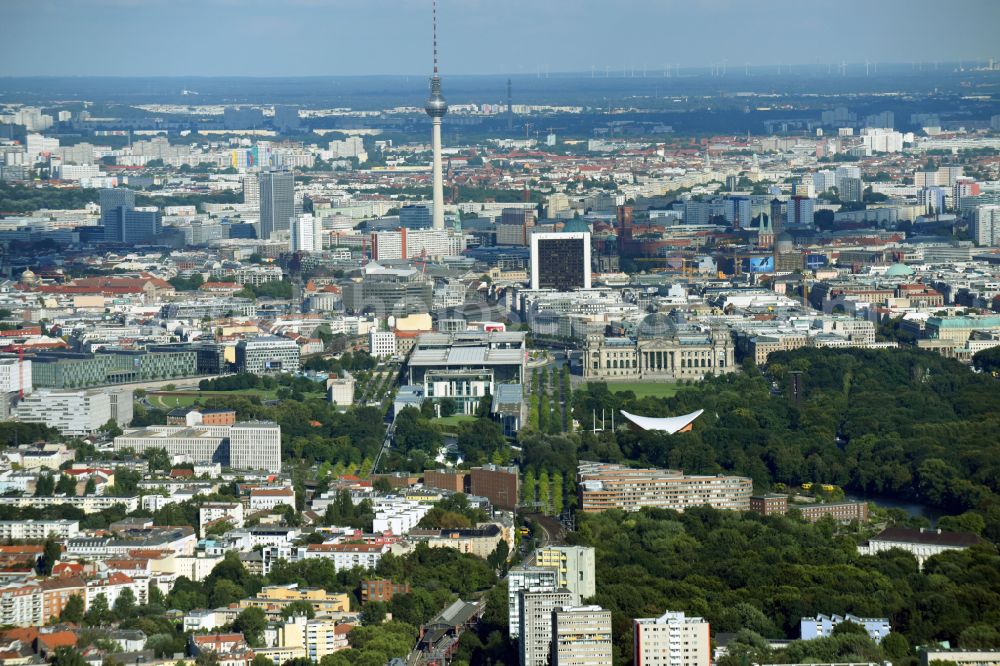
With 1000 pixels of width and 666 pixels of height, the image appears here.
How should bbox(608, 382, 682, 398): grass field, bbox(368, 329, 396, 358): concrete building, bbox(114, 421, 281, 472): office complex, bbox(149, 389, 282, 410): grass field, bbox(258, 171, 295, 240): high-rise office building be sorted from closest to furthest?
bbox(114, 421, 281, 472): office complex
bbox(149, 389, 282, 410): grass field
bbox(608, 382, 682, 398): grass field
bbox(368, 329, 396, 358): concrete building
bbox(258, 171, 295, 240): high-rise office building

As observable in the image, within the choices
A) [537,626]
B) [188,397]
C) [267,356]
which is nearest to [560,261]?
[267,356]

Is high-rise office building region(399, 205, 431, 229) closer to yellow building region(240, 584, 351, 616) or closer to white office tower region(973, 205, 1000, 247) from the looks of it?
white office tower region(973, 205, 1000, 247)

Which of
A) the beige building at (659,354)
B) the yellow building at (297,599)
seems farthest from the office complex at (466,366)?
the yellow building at (297,599)

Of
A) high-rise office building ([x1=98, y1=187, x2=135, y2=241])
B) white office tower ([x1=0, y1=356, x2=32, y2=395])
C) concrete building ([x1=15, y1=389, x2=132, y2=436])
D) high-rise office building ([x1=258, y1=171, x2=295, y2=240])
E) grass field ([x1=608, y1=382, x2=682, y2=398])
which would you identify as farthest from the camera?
high-rise office building ([x1=98, y1=187, x2=135, y2=241])

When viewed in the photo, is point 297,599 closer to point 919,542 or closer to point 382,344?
point 919,542

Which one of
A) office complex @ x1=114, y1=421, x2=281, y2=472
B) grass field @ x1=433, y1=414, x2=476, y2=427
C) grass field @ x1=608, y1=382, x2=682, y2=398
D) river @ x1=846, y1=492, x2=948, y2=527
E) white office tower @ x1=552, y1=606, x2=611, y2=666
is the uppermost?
white office tower @ x1=552, y1=606, x2=611, y2=666

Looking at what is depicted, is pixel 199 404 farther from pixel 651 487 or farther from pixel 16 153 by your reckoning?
pixel 16 153

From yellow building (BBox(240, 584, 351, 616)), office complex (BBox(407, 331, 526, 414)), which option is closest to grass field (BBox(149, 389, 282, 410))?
office complex (BBox(407, 331, 526, 414))
